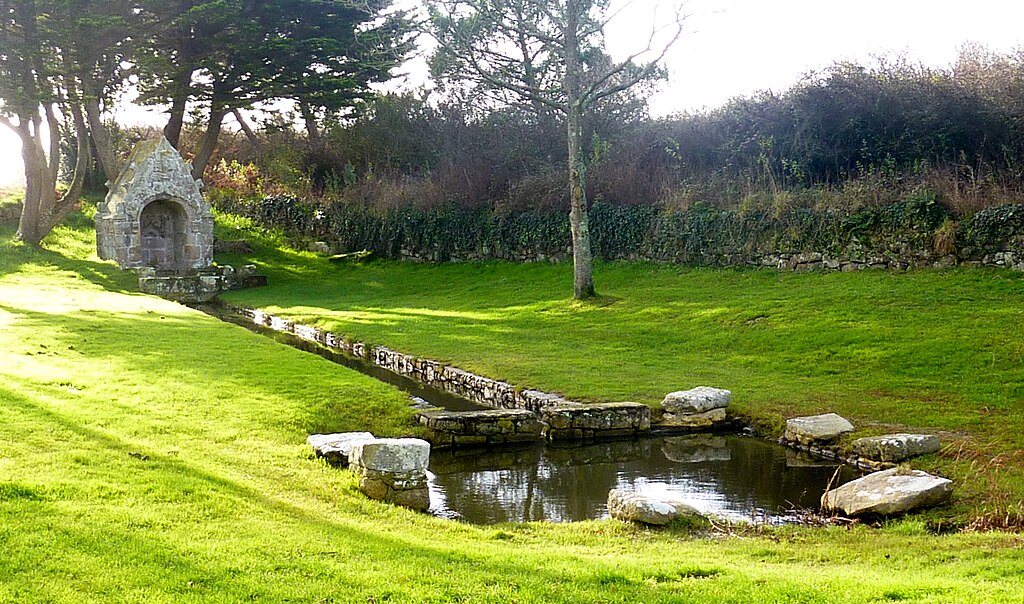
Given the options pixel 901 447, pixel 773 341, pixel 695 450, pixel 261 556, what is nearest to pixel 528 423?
pixel 695 450

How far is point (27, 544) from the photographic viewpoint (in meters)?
5.39

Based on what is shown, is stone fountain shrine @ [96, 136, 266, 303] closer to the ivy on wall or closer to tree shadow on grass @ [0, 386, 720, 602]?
the ivy on wall

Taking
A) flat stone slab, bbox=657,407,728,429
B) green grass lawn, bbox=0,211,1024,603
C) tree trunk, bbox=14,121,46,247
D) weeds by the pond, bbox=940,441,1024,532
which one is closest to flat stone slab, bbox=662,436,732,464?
flat stone slab, bbox=657,407,728,429

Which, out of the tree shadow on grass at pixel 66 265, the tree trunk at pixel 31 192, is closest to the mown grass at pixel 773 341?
the tree shadow on grass at pixel 66 265

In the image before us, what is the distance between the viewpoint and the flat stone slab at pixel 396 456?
7.90 m

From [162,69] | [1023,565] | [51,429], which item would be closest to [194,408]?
[51,429]

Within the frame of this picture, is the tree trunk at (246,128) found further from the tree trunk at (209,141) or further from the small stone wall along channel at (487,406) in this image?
the small stone wall along channel at (487,406)

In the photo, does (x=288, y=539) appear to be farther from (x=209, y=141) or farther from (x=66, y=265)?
(x=209, y=141)

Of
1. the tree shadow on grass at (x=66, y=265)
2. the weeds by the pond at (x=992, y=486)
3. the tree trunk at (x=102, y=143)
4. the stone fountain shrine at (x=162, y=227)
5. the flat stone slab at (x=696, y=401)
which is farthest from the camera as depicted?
the tree trunk at (x=102, y=143)

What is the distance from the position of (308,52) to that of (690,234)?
16.9m

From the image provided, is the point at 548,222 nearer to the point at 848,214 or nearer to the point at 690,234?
the point at 690,234

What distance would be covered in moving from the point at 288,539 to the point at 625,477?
4.56 metres

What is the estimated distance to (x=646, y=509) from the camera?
7480 mm

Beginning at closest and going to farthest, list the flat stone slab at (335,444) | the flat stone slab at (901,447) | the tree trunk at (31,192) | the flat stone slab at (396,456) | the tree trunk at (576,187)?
the flat stone slab at (396,456), the flat stone slab at (335,444), the flat stone slab at (901,447), the tree trunk at (576,187), the tree trunk at (31,192)
